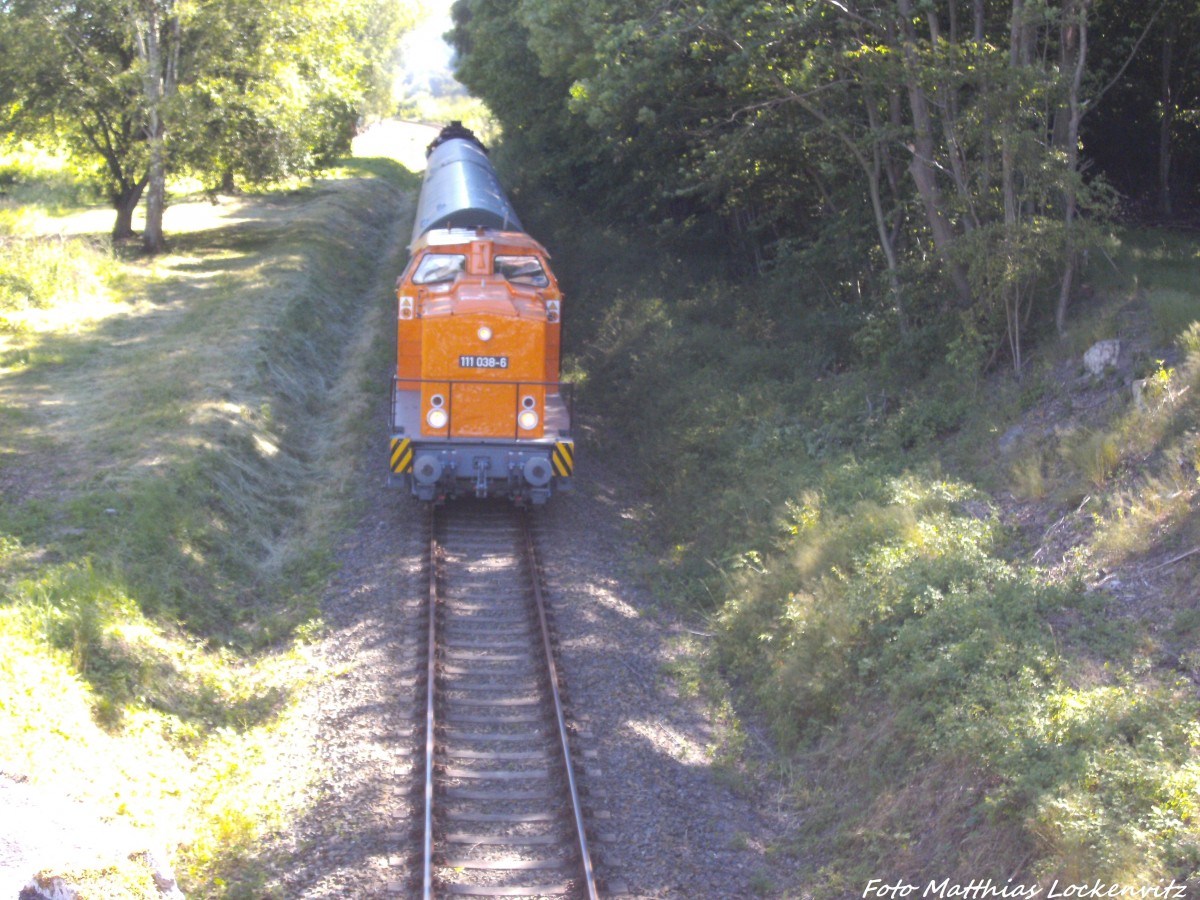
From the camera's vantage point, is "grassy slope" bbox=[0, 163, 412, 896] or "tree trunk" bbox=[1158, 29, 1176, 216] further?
"tree trunk" bbox=[1158, 29, 1176, 216]

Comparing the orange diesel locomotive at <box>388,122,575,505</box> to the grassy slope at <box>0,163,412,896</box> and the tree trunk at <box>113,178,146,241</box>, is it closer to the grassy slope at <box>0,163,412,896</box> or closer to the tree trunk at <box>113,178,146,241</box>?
the grassy slope at <box>0,163,412,896</box>

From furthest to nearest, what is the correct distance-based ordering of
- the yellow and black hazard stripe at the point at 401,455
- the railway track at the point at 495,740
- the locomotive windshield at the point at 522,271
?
the locomotive windshield at the point at 522,271, the yellow and black hazard stripe at the point at 401,455, the railway track at the point at 495,740

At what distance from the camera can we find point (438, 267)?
43.2ft

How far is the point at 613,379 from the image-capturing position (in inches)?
743

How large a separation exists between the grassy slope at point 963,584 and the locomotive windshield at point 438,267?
4.17 metres

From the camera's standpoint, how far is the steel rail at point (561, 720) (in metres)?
6.86

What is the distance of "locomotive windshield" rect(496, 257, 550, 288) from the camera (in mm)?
13195

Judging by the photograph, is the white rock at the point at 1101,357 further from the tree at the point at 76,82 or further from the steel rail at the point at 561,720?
the tree at the point at 76,82

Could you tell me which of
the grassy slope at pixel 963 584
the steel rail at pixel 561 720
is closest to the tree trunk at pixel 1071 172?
the grassy slope at pixel 963 584

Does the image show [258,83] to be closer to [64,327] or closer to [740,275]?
[64,327]

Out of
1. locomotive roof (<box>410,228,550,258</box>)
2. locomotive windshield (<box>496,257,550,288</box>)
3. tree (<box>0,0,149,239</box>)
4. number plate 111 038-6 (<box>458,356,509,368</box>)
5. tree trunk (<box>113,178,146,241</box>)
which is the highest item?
tree (<box>0,0,149,239</box>)

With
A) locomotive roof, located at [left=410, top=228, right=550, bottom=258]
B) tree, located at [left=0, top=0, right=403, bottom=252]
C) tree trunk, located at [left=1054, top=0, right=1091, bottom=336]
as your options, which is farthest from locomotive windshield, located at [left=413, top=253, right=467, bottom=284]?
tree, located at [left=0, top=0, right=403, bottom=252]

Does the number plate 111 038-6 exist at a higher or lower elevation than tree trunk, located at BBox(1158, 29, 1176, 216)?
lower

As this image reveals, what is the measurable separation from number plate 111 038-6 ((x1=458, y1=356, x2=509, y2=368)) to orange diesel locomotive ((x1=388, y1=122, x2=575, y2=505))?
1 centimetres
